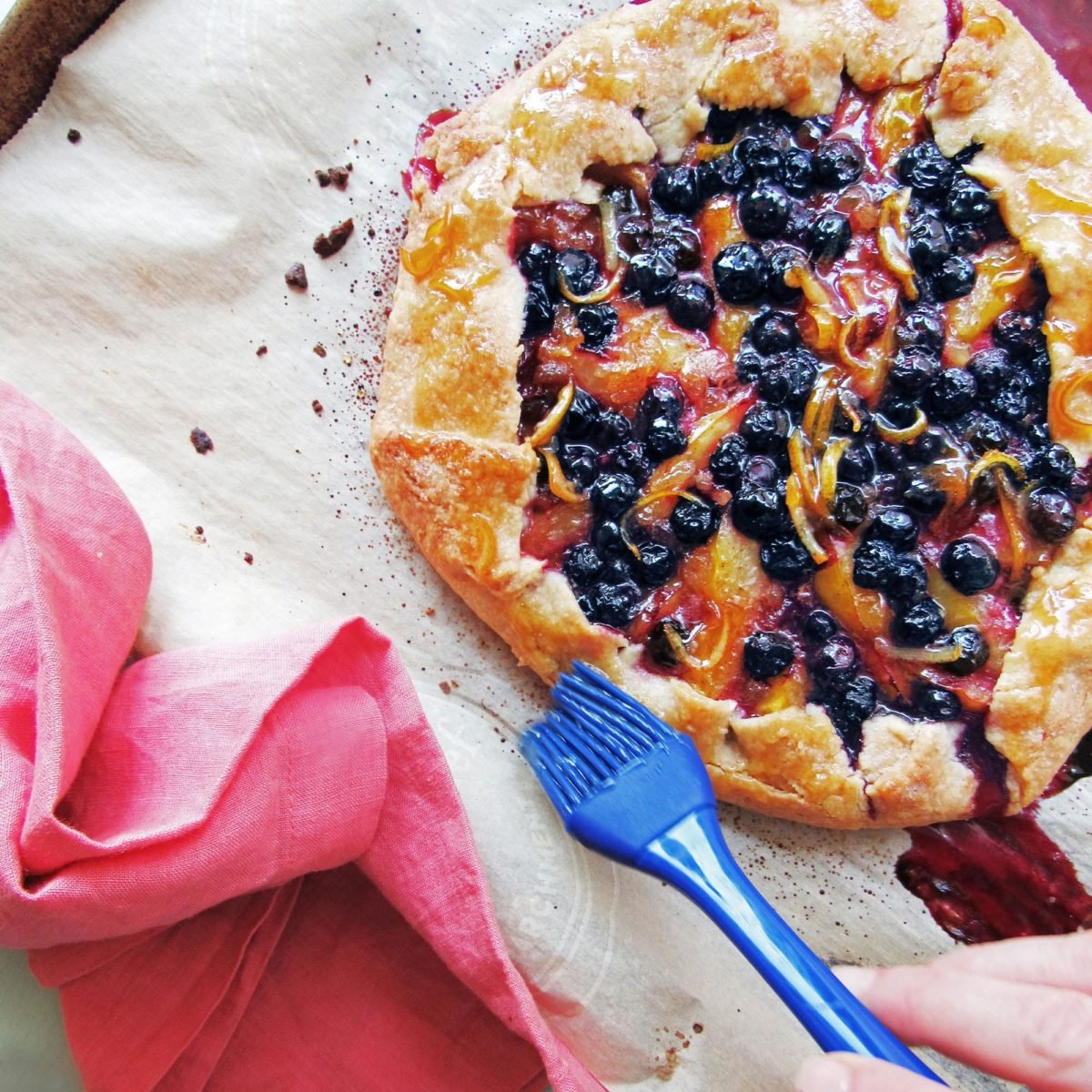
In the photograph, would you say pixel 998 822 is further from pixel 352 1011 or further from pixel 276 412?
pixel 276 412

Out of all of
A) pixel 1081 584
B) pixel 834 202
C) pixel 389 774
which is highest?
pixel 834 202

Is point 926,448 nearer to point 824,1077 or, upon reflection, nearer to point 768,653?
point 768,653

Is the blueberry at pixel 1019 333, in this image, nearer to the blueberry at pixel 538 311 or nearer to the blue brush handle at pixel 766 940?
the blueberry at pixel 538 311

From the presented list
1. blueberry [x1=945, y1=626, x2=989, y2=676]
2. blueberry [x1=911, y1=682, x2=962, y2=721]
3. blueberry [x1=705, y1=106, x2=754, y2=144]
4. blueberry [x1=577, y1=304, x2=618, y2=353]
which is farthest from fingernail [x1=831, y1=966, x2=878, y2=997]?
blueberry [x1=705, y1=106, x2=754, y2=144]

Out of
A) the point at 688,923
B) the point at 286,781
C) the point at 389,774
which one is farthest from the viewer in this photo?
the point at 688,923

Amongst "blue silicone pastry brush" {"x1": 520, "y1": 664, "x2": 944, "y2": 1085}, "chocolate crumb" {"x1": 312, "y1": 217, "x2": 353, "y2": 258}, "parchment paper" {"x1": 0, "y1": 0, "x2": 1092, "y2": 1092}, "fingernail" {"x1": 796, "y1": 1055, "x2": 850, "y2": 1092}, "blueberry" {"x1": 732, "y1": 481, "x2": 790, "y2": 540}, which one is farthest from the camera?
"chocolate crumb" {"x1": 312, "y1": 217, "x2": 353, "y2": 258}

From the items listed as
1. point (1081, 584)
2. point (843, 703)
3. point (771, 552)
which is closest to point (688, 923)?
point (843, 703)

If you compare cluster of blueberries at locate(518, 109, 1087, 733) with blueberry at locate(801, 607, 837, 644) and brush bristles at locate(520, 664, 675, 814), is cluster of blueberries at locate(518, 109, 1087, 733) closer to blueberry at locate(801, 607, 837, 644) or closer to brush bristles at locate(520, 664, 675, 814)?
blueberry at locate(801, 607, 837, 644)
